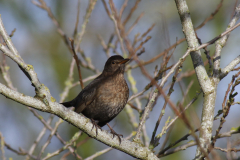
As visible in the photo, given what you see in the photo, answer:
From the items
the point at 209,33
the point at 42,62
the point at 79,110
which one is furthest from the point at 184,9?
the point at 42,62

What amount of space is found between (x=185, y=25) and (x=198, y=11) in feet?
25.7

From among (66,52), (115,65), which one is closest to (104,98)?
(115,65)

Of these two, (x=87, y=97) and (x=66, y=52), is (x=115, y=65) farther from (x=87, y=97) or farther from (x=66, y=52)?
(x=66, y=52)

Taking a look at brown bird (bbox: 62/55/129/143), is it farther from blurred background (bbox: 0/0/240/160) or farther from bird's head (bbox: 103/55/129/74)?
blurred background (bbox: 0/0/240/160)

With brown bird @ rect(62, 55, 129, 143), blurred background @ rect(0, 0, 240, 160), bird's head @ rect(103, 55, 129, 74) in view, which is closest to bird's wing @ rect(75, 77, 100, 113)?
brown bird @ rect(62, 55, 129, 143)

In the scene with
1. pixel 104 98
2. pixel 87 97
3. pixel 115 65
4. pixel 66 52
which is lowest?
pixel 104 98

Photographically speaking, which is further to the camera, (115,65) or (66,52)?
(66,52)

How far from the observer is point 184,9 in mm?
3314

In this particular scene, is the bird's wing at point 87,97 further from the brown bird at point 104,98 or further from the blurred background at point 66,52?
the blurred background at point 66,52

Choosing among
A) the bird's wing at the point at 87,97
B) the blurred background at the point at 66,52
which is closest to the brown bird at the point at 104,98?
the bird's wing at the point at 87,97

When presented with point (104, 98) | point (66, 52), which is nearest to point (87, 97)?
point (104, 98)

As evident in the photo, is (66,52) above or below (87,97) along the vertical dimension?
above

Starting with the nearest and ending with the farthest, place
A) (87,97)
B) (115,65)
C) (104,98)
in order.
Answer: (104,98) < (87,97) < (115,65)

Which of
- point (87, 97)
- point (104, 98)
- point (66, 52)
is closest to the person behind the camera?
point (104, 98)
